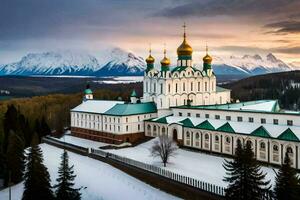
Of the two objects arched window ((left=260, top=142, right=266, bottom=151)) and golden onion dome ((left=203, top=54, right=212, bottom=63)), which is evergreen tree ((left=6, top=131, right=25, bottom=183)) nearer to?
arched window ((left=260, top=142, right=266, bottom=151))

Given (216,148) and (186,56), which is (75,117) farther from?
(216,148)

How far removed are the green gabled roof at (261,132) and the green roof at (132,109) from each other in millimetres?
20734

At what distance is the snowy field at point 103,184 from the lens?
38.0m

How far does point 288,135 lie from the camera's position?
145ft

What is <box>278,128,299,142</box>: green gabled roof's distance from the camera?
143 ft

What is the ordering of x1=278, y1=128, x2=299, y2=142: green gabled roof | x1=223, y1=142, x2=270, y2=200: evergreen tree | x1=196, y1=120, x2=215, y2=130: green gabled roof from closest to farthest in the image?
x1=223, y1=142, x2=270, y2=200: evergreen tree
x1=278, y1=128, x2=299, y2=142: green gabled roof
x1=196, y1=120, x2=215, y2=130: green gabled roof

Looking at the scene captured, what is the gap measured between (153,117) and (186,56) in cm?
1132

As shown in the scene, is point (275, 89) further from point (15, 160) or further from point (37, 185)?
point (37, 185)

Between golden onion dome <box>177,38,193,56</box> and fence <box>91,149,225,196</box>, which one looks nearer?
fence <box>91,149,225,196</box>

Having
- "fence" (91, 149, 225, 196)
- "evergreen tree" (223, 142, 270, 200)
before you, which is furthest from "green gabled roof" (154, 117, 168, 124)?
"evergreen tree" (223, 142, 270, 200)

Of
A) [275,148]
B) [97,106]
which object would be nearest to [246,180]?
[275,148]

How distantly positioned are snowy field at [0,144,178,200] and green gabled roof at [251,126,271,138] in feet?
47.3

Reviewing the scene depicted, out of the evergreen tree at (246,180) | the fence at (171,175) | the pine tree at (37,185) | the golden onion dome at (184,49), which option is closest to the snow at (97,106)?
the golden onion dome at (184,49)

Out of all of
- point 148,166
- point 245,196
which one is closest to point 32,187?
point 148,166
